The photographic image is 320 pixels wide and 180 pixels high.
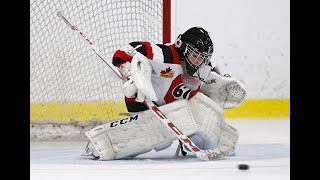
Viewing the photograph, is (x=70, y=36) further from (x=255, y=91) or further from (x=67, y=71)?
(x=255, y=91)

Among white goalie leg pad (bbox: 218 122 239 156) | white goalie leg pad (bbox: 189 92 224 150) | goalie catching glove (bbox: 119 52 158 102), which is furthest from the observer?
white goalie leg pad (bbox: 218 122 239 156)

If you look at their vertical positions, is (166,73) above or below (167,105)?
above

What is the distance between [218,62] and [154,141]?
2.64 m

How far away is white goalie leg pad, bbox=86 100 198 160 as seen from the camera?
409 centimetres

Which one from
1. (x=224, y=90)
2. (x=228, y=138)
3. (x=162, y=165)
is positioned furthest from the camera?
(x=224, y=90)

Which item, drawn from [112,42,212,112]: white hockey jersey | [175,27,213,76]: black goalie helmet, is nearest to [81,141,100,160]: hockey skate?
[112,42,212,112]: white hockey jersey

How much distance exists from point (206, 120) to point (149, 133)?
0.28m

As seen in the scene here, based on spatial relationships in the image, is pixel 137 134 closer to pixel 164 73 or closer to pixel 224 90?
pixel 164 73

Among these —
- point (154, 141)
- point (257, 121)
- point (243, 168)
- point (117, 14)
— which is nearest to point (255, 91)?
point (257, 121)

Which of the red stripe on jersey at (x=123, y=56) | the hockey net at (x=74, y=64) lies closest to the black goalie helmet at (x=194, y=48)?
the red stripe on jersey at (x=123, y=56)

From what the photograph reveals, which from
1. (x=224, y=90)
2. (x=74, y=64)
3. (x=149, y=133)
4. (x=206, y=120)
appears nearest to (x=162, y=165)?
(x=149, y=133)

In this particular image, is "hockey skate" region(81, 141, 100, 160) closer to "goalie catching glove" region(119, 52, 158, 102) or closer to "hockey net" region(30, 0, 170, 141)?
"goalie catching glove" region(119, 52, 158, 102)

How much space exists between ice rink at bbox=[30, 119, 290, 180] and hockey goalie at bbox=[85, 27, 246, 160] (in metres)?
0.08

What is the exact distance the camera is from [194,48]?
4012 millimetres
